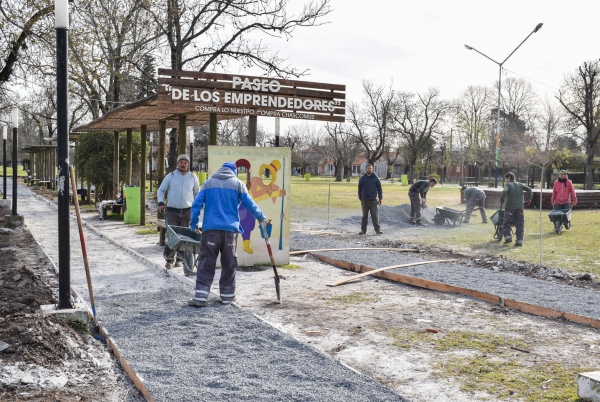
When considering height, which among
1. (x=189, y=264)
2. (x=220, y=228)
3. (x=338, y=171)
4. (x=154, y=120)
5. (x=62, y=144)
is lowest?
(x=189, y=264)

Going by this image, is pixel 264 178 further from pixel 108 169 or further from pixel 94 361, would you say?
pixel 108 169

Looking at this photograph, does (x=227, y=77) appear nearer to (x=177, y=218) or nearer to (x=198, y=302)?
(x=177, y=218)

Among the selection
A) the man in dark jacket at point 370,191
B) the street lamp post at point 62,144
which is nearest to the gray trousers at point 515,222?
the man in dark jacket at point 370,191

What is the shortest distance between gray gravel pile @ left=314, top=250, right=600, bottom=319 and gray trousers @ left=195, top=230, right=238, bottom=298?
3.44 metres

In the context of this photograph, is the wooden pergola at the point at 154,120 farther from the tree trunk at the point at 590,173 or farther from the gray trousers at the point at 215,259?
the tree trunk at the point at 590,173

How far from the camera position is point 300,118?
11.0 meters

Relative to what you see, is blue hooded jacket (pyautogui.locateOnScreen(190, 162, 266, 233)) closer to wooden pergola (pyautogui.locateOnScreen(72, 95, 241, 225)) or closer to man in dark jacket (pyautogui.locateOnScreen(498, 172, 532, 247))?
wooden pergola (pyautogui.locateOnScreen(72, 95, 241, 225))

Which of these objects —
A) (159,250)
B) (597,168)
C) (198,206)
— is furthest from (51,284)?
(597,168)

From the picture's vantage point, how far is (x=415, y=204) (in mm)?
19844

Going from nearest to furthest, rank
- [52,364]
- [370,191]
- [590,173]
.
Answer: [52,364], [370,191], [590,173]

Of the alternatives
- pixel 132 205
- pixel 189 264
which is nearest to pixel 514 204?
pixel 189 264

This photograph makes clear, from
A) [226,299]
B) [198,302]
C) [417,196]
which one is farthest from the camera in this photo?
[417,196]

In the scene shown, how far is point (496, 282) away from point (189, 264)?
4.73 m

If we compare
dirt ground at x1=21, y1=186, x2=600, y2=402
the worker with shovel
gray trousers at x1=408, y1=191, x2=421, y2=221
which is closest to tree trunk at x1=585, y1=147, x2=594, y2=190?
the worker with shovel
